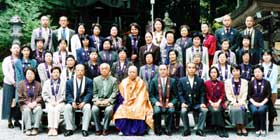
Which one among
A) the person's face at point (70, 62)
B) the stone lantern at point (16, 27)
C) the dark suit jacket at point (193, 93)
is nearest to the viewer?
the dark suit jacket at point (193, 93)

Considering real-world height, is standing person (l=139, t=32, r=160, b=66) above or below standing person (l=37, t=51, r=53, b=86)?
above

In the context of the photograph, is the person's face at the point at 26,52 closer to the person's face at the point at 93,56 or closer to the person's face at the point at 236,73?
the person's face at the point at 93,56

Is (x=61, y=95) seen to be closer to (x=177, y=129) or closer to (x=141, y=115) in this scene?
(x=141, y=115)

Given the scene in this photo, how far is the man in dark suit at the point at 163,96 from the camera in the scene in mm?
9398

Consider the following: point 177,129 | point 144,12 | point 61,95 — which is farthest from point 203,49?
point 144,12

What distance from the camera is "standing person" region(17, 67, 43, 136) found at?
9336mm

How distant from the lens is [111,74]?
1005 cm

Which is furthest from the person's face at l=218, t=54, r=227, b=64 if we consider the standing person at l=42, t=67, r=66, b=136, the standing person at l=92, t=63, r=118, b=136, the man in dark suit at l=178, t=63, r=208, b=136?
the standing person at l=42, t=67, r=66, b=136

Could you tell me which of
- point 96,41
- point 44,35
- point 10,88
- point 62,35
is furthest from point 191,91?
point 10,88

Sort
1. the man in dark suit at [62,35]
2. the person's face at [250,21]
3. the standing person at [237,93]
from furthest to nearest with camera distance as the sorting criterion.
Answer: the man in dark suit at [62,35] < the person's face at [250,21] < the standing person at [237,93]

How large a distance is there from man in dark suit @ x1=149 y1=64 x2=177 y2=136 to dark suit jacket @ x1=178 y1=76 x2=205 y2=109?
0.17 metres

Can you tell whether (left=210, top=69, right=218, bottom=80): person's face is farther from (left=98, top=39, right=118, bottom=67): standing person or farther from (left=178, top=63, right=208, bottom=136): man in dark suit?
(left=98, top=39, right=118, bottom=67): standing person

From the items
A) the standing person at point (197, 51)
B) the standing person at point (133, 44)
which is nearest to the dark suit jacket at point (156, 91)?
the standing person at point (197, 51)

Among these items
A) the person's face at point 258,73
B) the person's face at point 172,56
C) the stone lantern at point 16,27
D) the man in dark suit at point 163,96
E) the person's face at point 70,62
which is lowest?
the man in dark suit at point 163,96
